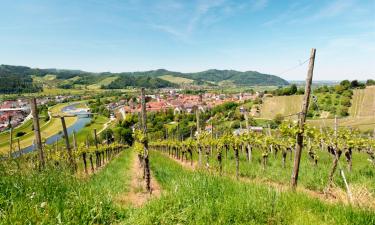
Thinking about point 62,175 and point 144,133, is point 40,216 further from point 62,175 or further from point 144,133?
point 144,133

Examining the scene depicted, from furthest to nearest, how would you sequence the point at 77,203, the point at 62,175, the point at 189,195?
the point at 62,175, the point at 189,195, the point at 77,203

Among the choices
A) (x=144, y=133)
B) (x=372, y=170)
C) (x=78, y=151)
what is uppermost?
(x=144, y=133)

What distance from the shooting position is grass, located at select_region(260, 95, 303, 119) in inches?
3536

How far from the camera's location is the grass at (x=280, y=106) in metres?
89.8

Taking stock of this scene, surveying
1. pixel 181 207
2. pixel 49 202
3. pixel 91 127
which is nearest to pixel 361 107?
pixel 91 127

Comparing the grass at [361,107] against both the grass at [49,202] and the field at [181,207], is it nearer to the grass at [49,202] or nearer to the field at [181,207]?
the field at [181,207]

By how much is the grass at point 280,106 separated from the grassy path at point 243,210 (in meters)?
86.9

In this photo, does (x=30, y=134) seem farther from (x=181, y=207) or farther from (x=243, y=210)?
(x=243, y=210)

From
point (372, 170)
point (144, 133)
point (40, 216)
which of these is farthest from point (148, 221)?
point (372, 170)

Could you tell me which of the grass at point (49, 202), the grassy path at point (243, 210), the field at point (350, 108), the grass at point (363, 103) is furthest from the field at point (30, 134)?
the grass at point (363, 103)

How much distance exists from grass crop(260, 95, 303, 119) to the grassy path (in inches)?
3420

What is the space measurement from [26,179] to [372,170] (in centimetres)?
1381

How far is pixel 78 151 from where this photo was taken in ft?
65.6

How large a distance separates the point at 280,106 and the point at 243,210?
9632 centimetres
